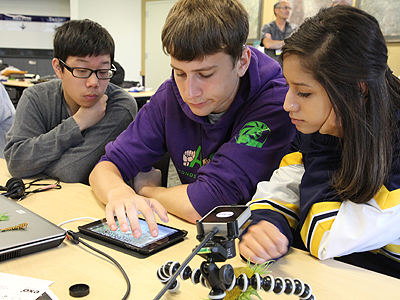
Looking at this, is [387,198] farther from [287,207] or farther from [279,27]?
[279,27]

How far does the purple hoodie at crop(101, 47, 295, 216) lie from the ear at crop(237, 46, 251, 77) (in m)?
0.03

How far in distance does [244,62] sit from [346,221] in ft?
2.01

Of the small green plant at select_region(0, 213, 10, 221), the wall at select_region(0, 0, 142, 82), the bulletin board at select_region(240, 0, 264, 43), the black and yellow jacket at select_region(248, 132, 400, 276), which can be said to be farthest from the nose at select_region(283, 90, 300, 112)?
the wall at select_region(0, 0, 142, 82)

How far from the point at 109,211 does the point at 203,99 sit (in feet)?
1.47

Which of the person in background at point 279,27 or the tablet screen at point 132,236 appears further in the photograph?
the person in background at point 279,27

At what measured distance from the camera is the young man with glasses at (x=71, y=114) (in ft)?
4.88

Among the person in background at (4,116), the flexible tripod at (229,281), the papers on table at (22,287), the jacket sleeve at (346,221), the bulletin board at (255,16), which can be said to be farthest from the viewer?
the bulletin board at (255,16)

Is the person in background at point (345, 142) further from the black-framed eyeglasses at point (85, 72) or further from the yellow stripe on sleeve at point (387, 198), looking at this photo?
the black-framed eyeglasses at point (85, 72)

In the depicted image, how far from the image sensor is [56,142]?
1.51 m

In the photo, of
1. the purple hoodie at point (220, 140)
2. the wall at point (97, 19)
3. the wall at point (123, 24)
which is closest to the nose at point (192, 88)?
the purple hoodie at point (220, 140)

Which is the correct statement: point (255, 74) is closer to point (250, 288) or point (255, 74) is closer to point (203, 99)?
point (203, 99)

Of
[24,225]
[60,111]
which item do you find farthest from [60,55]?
[24,225]

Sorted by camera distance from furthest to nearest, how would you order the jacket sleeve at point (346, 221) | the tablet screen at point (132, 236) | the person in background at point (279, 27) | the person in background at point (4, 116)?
the person in background at point (279, 27), the person in background at point (4, 116), the tablet screen at point (132, 236), the jacket sleeve at point (346, 221)

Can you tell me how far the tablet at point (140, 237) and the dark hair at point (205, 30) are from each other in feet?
1.60
